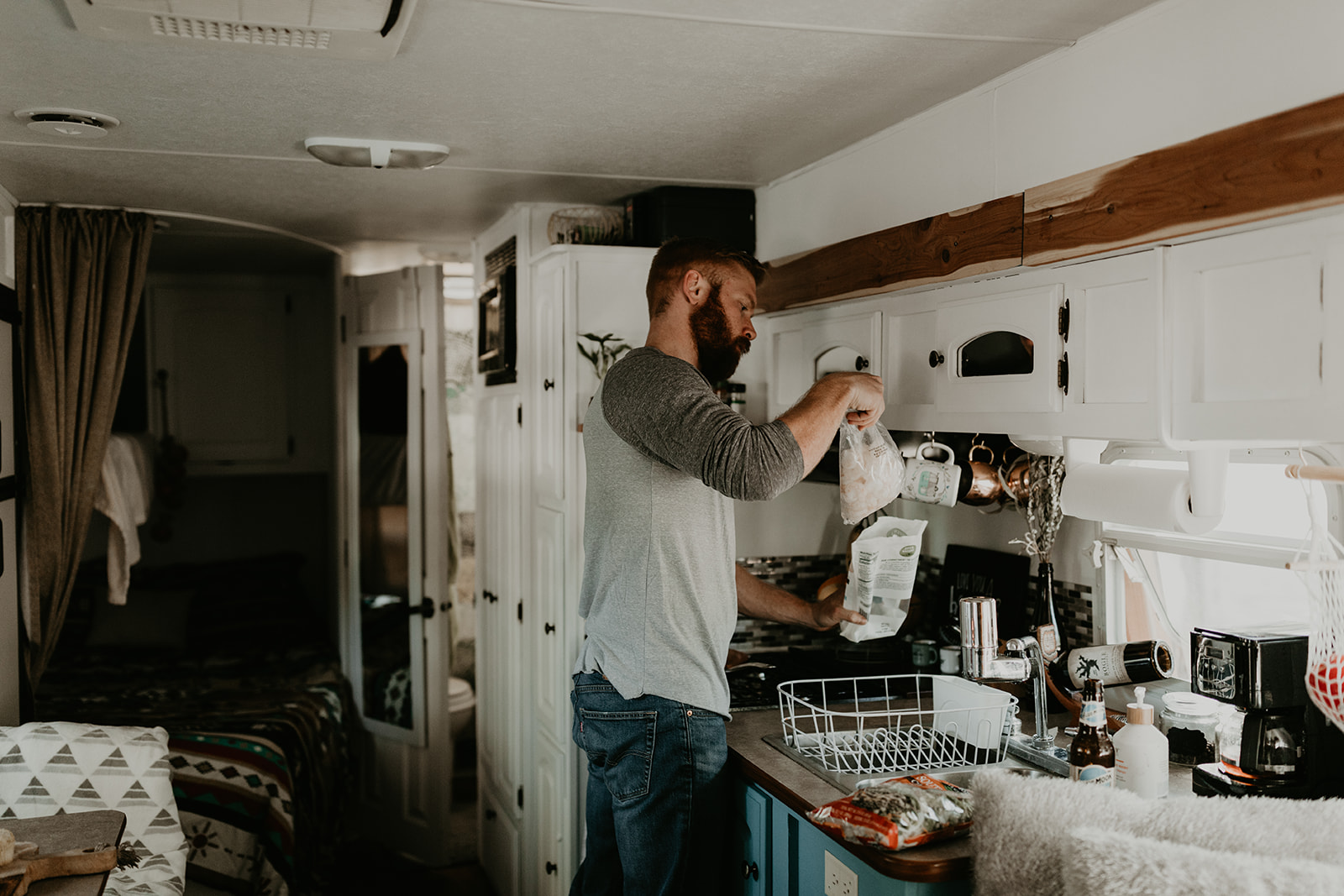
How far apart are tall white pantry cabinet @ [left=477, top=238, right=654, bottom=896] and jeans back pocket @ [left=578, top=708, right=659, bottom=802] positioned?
794mm

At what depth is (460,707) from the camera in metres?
5.10

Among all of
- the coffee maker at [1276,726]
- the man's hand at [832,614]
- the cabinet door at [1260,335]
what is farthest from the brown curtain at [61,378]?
the coffee maker at [1276,726]

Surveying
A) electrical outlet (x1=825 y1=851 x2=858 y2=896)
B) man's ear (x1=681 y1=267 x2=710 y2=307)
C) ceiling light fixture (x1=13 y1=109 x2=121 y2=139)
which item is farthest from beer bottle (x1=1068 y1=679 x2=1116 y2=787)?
ceiling light fixture (x1=13 y1=109 x2=121 y2=139)

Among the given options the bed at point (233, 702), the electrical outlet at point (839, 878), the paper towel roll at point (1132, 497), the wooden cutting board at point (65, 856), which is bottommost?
the bed at point (233, 702)

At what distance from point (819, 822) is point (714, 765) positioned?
15.2 inches

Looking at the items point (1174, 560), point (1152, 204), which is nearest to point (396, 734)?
point (1174, 560)

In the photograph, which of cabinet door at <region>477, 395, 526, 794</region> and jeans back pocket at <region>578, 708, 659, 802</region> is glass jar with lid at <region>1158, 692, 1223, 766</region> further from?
cabinet door at <region>477, 395, 526, 794</region>

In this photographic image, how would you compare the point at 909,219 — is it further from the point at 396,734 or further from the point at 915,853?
the point at 396,734

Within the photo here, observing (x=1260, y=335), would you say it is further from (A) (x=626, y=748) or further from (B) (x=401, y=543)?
(B) (x=401, y=543)

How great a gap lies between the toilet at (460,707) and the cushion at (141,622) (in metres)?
1.25

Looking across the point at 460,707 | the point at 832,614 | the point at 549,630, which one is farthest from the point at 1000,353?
the point at 460,707

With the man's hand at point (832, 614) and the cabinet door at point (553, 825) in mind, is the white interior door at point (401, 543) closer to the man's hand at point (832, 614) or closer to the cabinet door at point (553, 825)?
the cabinet door at point (553, 825)

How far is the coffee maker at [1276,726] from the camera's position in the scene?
5.70 ft

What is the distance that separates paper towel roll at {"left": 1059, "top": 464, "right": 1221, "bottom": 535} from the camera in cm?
184
